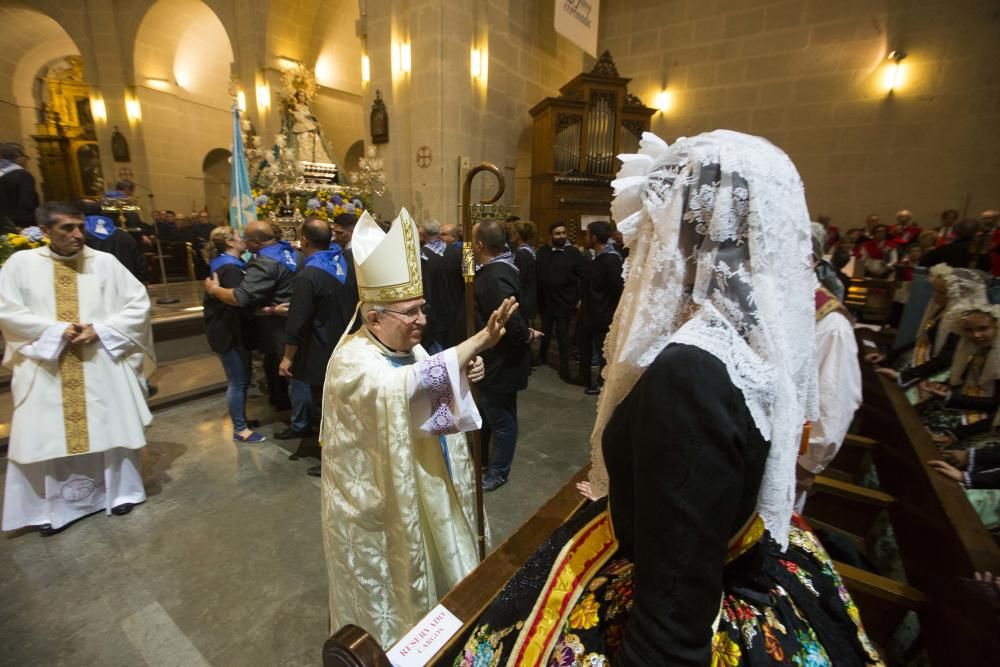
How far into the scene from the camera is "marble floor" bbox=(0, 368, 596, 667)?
2133 mm

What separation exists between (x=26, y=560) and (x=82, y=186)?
50.6ft

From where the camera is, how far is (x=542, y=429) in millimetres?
4387

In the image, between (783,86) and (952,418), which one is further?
(783,86)

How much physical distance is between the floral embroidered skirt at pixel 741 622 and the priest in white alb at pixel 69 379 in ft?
10.2

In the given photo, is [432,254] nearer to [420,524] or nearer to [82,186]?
[420,524]

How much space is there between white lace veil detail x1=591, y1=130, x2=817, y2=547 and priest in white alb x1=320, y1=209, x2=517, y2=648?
0.72 m

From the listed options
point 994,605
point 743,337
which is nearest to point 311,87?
point 743,337

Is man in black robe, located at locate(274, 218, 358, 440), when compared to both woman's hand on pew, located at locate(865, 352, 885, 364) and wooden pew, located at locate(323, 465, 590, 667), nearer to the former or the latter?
wooden pew, located at locate(323, 465, 590, 667)

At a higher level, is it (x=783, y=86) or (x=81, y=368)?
(x=783, y=86)

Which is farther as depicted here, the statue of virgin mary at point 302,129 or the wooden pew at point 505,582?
the statue of virgin mary at point 302,129

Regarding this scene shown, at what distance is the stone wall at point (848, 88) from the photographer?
7246 mm

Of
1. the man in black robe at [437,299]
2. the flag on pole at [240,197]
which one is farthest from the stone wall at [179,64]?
the man in black robe at [437,299]

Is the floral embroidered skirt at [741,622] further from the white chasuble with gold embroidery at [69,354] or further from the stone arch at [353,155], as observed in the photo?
the stone arch at [353,155]

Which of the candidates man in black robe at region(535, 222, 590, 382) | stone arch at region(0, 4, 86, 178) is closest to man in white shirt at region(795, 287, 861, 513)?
man in black robe at region(535, 222, 590, 382)
